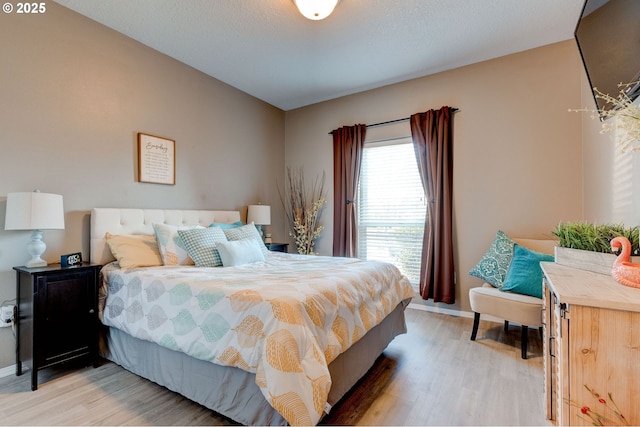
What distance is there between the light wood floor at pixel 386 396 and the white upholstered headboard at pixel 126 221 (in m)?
0.92

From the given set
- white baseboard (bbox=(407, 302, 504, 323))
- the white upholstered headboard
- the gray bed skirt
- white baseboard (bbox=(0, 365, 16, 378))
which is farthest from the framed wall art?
white baseboard (bbox=(407, 302, 504, 323))

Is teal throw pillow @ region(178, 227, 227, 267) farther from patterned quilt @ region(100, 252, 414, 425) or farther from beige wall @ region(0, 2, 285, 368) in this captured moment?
beige wall @ region(0, 2, 285, 368)

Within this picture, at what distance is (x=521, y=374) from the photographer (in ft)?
7.00

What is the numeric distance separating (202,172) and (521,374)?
3576 mm

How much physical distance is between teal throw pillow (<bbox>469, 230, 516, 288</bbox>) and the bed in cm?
92

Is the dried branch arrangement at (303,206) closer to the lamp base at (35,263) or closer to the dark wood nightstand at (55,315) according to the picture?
the dark wood nightstand at (55,315)

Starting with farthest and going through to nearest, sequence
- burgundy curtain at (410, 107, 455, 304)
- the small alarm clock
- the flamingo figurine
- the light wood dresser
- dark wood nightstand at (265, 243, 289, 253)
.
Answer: dark wood nightstand at (265, 243, 289, 253)
burgundy curtain at (410, 107, 455, 304)
the small alarm clock
the flamingo figurine
the light wood dresser

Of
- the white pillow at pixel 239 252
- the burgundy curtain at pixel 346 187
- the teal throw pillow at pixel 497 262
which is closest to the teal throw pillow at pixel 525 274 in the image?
the teal throw pillow at pixel 497 262

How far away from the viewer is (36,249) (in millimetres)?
2180

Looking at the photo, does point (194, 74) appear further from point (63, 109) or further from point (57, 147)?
point (57, 147)

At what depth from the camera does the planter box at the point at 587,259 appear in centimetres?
141

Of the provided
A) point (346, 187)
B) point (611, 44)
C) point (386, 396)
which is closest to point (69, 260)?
point (386, 396)

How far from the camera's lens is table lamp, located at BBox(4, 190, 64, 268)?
2.01m

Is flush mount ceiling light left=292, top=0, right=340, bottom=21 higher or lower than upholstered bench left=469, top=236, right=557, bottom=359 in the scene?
higher
